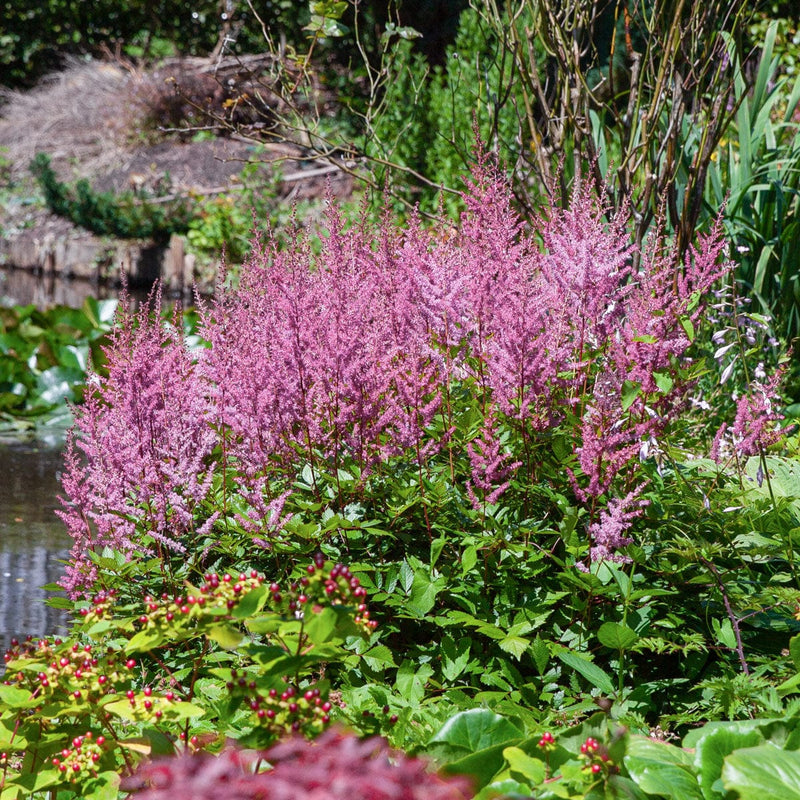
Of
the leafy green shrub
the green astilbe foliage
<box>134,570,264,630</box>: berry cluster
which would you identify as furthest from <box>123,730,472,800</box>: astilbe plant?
the green astilbe foliage

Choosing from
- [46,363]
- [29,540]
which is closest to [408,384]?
[29,540]

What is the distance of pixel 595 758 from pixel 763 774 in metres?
0.29

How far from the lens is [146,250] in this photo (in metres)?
15.8

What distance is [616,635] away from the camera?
7.64ft

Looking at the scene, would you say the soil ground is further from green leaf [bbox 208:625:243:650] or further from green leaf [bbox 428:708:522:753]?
green leaf [bbox 208:625:243:650]

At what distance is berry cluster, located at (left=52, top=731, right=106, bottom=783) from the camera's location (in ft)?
5.88

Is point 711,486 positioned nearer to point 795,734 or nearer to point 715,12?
point 795,734

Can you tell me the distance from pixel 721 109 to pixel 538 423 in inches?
72.7

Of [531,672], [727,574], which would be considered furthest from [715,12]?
[531,672]

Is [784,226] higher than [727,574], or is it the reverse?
[784,226]

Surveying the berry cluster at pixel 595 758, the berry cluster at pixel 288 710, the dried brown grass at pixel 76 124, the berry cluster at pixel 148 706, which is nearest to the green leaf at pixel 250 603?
the berry cluster at pixel 288 710

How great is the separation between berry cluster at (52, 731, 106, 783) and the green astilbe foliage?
14.6 meters

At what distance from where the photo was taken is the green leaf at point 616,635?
7.63ft

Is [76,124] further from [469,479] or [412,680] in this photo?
[412,680]
